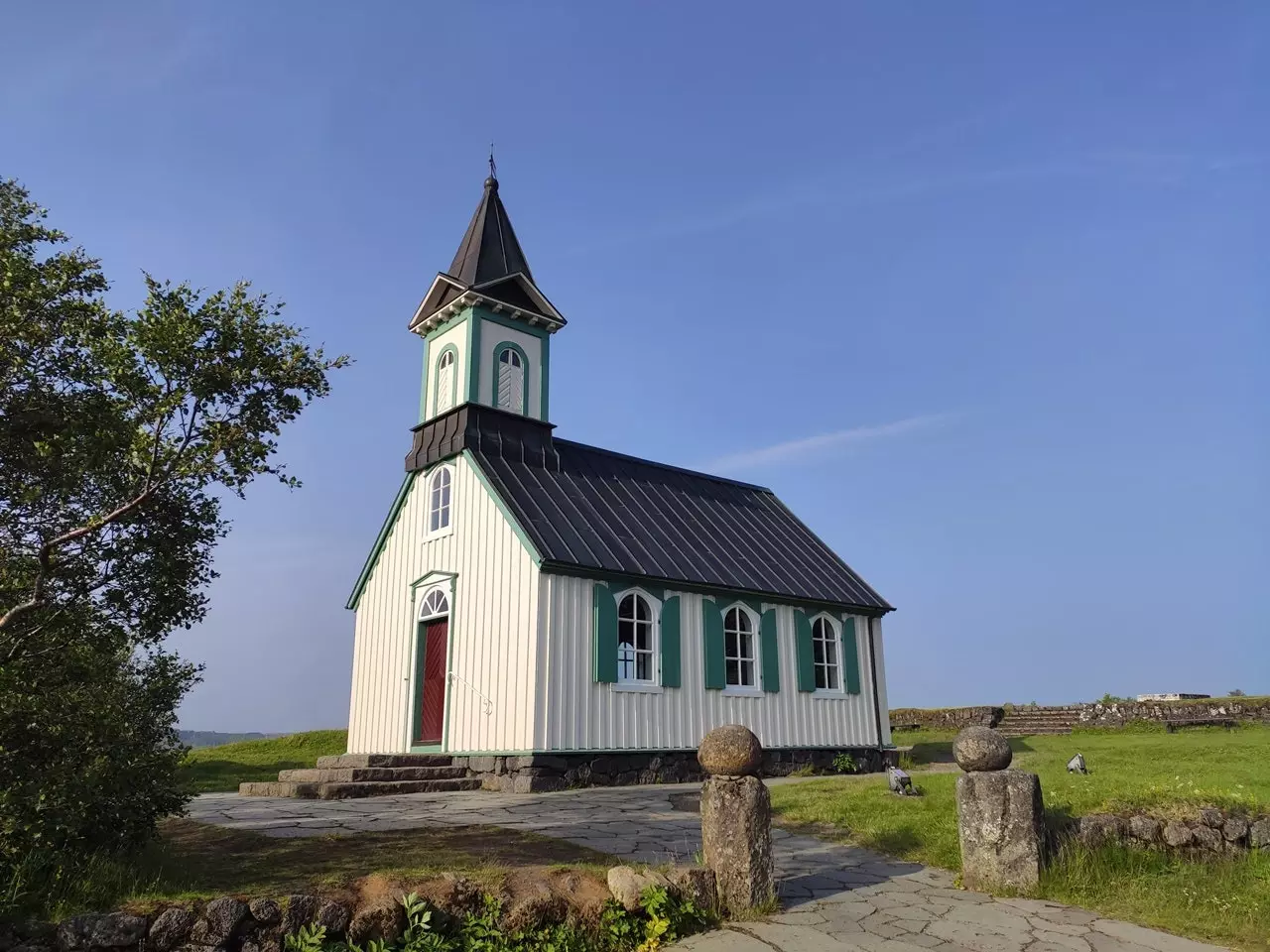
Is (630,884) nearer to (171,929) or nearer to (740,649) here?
(171,929)

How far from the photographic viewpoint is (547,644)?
14.6m

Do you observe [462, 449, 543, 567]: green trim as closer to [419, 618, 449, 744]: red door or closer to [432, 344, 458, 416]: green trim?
[432, 344, 458, 416]: green trim

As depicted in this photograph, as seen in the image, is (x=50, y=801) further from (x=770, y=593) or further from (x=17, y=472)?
(x=770, y=593)

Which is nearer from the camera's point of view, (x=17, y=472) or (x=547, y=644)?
(x=17, y=472)

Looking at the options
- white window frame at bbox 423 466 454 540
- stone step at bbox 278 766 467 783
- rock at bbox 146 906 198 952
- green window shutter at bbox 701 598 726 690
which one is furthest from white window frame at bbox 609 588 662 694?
rock at bbox 146 906 198 952

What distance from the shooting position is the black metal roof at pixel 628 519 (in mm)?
16031

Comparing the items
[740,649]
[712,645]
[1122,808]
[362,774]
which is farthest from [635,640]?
[1122,808]

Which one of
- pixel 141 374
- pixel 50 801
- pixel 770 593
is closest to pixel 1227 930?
pixel 50 801

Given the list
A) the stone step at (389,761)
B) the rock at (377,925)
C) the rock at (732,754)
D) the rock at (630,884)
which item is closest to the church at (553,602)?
the stone step at (389,761)

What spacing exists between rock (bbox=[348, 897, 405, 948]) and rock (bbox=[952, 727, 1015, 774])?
443cm

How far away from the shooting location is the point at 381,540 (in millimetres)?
18938

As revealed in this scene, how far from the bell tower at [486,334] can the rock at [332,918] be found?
41.9 ft

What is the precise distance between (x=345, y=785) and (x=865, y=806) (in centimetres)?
702

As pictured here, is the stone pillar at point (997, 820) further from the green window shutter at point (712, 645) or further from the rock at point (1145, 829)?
the green window shutter at point (712, 645)
